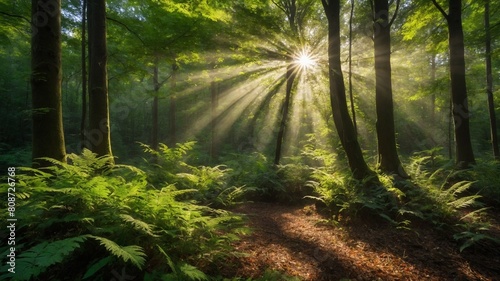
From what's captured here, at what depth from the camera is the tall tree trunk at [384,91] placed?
7.88 m

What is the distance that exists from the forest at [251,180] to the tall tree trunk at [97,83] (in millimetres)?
29

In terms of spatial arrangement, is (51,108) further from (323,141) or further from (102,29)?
(323,141)

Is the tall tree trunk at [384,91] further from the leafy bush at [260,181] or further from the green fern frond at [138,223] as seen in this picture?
the green fern frond at [138,223]

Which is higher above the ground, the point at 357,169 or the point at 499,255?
the point at 357,169

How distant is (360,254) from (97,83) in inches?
249

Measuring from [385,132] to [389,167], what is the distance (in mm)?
1075

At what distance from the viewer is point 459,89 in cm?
874

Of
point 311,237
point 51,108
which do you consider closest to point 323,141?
point 311,237

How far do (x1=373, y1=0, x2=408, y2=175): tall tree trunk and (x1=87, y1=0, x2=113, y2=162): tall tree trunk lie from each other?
24.8 feet

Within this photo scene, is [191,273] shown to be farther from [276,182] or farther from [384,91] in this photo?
[384,91]

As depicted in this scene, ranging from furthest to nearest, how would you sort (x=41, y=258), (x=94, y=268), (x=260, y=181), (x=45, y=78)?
(x=260, y=181)
(x=45, y=78)
(x=94, y=268)
(x=41, y=258)

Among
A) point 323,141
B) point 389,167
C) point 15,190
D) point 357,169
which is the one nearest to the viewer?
point 15,190

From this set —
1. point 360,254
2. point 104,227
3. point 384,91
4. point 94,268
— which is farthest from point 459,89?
point 94,268

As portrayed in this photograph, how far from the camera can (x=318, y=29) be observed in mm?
11984
